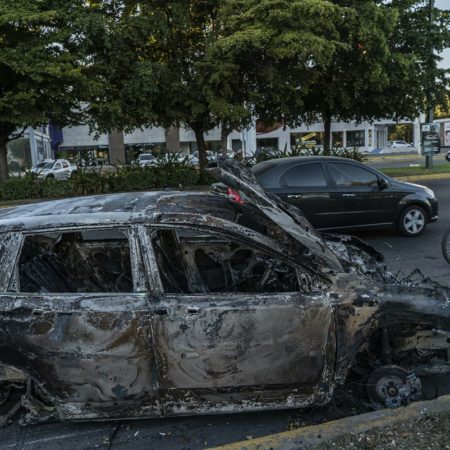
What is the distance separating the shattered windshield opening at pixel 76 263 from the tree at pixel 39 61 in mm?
10094

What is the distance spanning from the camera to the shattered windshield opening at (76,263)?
3539 mm

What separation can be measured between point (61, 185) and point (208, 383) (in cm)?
1400

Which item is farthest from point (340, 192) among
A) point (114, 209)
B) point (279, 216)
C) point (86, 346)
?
point (86, 346)

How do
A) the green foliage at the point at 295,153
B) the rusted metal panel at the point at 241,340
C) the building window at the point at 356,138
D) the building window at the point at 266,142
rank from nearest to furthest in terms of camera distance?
the rusted metal panel at the point at 241,340 → the green foliage at the point at 295,153 → the building window at the point at 266,142 → the building window at the point at 356,138

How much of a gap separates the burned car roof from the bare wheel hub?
1.50 meters

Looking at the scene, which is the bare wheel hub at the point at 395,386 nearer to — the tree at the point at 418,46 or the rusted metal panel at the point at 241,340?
the rusted metal panel at the point at 241,340

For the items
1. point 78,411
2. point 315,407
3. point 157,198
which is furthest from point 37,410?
point 315,407

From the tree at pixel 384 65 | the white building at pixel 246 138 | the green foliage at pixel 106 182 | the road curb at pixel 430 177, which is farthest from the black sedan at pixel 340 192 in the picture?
the white building at pixel 246 138

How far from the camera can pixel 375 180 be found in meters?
8.39

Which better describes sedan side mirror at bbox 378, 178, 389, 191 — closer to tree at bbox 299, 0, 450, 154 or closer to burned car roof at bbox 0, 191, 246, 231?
burned car roof at bbox 0, 191, 246, 231

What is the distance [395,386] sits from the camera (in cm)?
319

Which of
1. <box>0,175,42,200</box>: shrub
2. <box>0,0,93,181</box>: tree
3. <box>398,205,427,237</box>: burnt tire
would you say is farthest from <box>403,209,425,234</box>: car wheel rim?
<box>0,175,42,200</box>: shrub

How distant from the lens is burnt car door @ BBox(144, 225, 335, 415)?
2885 mm

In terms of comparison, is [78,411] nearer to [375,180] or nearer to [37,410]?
[37,410]
